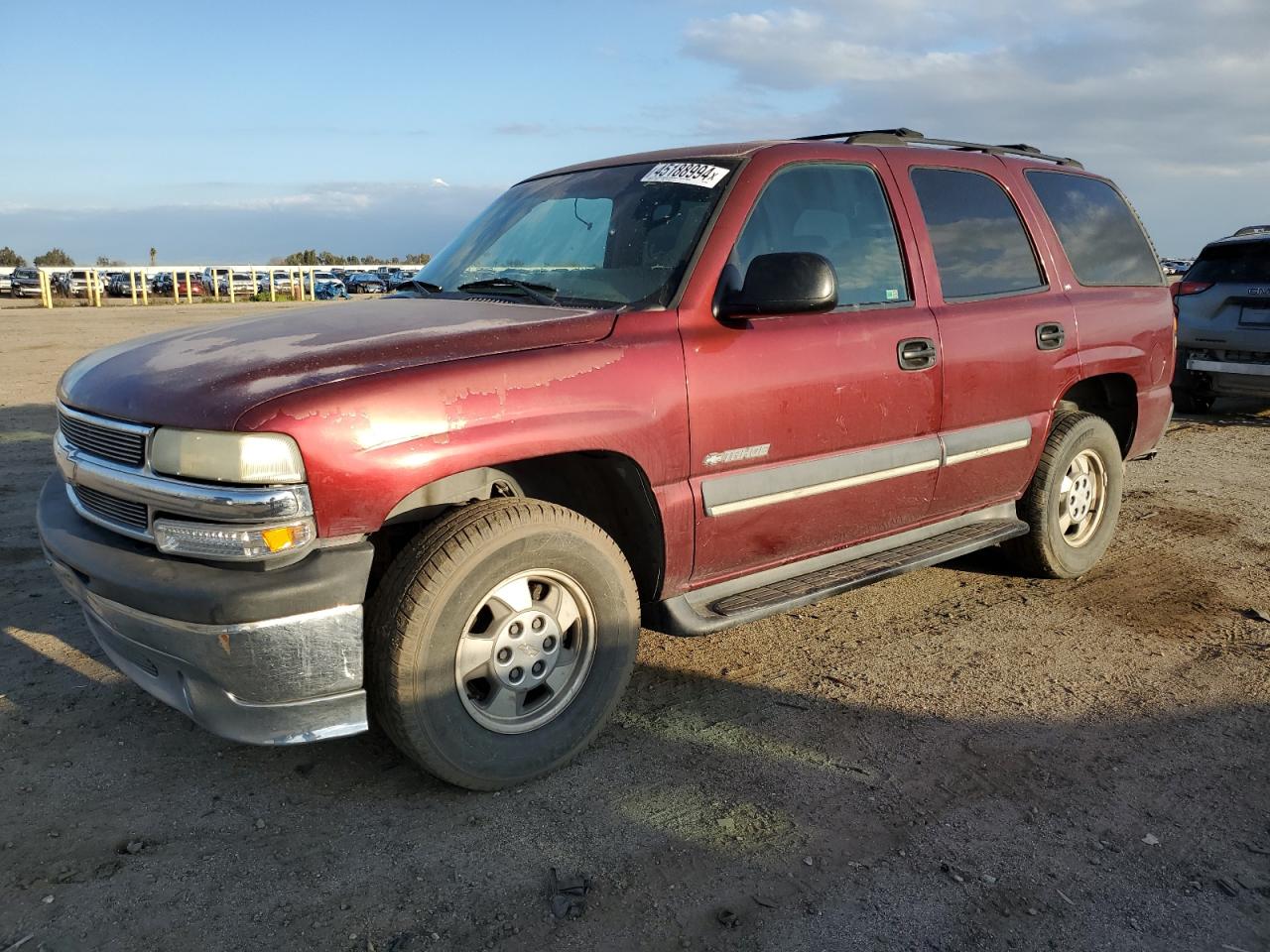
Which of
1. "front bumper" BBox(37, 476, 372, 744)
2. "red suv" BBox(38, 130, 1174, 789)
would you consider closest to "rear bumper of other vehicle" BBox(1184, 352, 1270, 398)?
"red suv" BBox(38, 130, 1174, 789)

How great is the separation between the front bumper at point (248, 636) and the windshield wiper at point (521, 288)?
1.25m

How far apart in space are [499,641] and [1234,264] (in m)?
8.92

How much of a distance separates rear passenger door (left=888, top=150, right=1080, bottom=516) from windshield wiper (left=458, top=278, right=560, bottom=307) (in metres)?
1.58

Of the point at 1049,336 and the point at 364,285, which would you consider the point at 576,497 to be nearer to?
the point at 1049,336

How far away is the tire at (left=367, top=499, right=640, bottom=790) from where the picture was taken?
272cm

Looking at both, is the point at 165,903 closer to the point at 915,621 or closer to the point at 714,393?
the point at 714,393

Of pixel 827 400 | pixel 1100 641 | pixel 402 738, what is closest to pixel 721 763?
pixel 402 738

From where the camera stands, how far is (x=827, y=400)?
11.6 feet

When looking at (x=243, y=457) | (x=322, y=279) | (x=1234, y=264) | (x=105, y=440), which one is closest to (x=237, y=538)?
(x=243, y=457)

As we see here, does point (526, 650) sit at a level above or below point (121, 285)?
below

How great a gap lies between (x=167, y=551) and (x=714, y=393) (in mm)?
1696

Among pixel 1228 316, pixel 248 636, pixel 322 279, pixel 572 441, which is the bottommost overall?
pixel 248 636

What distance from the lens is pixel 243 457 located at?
97.7 inches

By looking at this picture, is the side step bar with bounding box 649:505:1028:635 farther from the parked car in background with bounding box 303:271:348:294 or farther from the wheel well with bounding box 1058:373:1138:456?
the parked car in background with bounding box 303:271:348:294
